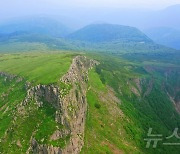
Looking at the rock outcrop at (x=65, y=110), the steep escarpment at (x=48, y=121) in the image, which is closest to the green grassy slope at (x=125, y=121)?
the rock outcrop at (x=65, y=110)

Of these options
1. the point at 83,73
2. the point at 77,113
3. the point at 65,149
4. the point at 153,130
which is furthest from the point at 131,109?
the point at 65,149

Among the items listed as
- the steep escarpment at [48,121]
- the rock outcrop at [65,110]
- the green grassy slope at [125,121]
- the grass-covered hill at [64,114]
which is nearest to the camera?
the steep escarpment at [48,121]

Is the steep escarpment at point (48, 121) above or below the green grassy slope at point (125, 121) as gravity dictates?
above

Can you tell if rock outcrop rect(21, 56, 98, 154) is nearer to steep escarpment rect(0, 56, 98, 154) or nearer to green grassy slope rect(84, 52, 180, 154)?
steep escarpment rect(0, 56, 98, 154)

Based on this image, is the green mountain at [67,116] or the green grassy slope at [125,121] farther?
the green grassy slope at [125,121]

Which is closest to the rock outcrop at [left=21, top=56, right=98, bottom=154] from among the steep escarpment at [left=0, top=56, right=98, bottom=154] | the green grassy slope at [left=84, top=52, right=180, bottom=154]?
the steep escarpment at [left=0, top=56, right=98, bottom=154]

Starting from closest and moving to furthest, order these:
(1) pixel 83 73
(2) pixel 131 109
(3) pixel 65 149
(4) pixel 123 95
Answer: (3) pixel 65 149 < (1) pixel 83 73 < (2) pixel 131 109 < (4) pixel 123 95

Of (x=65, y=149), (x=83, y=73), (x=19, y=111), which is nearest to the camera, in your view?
(x=65, y=149)

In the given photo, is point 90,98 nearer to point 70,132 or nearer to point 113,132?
point 113,132

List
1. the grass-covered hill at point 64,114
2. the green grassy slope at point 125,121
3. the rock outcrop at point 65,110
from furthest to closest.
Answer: the green grassy slope at point 125,121 → the grass-covered hill at point 64,114 → the rock outcrop at point 65,110

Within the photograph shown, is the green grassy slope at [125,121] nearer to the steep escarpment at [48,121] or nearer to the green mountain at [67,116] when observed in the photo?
the green mountain at [67,116]

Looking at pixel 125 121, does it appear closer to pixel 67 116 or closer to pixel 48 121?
pixel 67 116
